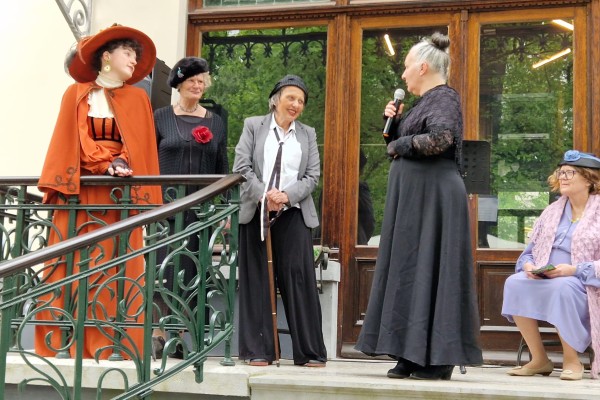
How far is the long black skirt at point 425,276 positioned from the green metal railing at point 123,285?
32.1 inches

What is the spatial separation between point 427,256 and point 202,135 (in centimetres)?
186

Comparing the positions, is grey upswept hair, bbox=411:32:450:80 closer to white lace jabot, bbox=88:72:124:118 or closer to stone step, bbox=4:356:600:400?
stone step, bbox=4:356:600:400

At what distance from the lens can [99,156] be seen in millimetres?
5762

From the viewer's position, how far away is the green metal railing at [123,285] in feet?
15.5

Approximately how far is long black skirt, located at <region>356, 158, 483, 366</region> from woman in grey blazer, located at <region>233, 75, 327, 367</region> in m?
0.75

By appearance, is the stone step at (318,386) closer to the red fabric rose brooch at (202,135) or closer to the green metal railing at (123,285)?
the green metal railing at (123,285)

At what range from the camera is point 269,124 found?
612 centimetres

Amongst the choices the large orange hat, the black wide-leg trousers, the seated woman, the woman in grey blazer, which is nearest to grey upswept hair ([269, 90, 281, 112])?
the woman in grey blazer

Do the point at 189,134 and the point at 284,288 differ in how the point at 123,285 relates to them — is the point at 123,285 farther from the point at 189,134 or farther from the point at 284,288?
the point at 189,134

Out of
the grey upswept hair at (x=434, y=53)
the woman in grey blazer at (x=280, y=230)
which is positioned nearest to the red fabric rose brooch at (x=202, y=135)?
the woman in grey blazer at (x=280, y=230)

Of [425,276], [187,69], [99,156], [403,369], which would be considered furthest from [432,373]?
[187,69]

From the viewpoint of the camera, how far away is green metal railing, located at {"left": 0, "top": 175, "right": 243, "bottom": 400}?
473cm

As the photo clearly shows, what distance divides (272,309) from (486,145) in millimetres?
1750

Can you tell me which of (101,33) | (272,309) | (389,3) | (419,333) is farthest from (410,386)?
(389,3)
